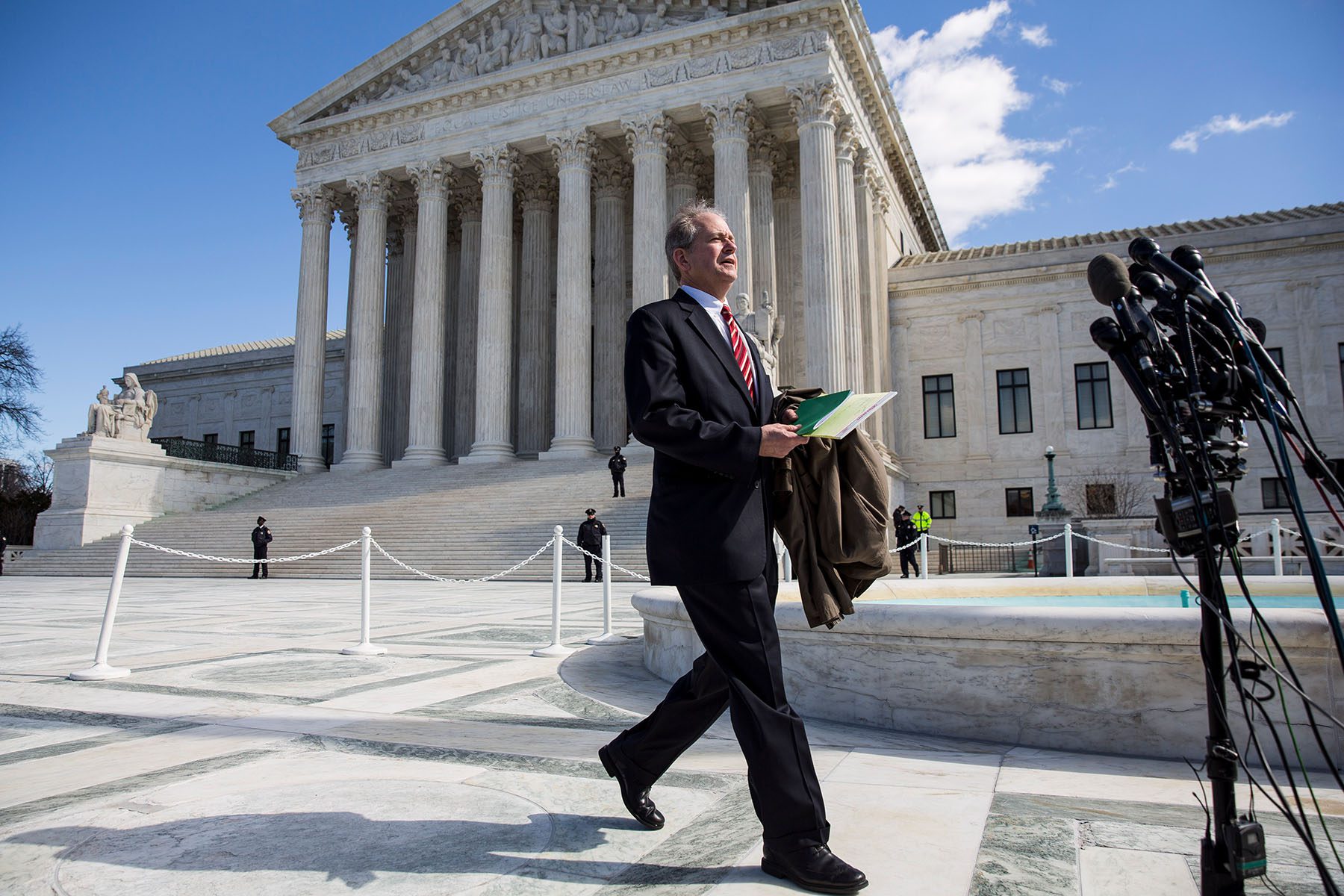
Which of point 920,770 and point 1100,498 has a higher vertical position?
point 1100,498

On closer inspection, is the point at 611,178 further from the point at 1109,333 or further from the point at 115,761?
the point at 1109,333

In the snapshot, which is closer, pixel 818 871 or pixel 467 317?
pixel 818 871

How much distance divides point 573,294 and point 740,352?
30987 mm

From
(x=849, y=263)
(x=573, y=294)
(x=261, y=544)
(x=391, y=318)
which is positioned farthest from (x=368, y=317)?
(x=849, y=263)

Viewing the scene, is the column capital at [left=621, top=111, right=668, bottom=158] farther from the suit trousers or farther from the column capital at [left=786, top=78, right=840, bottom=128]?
the suit trousers

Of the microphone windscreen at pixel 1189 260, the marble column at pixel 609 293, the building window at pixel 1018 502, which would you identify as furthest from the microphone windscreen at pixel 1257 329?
the marble column at pixel 609 293

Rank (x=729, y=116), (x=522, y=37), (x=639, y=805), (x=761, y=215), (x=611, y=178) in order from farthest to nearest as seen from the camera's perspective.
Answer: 1. (x=611, y=178)
2. (x=522, y=37)
3. (x=761, y=215)
4. (x=729, y=116)
5. (x=639, y=805)

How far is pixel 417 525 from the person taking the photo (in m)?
26.5

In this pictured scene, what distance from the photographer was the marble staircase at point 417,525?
23.4 metres

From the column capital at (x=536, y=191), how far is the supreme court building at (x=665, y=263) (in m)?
0.10

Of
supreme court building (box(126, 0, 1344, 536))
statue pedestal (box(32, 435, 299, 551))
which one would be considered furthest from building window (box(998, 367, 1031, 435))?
statue pedestal (box(32, 435, 299, 551))

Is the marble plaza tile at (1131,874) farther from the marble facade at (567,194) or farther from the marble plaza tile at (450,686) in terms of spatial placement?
the marble facade at (567,194)

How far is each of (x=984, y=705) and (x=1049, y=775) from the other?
0.76m

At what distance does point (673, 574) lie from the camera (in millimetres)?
2969
